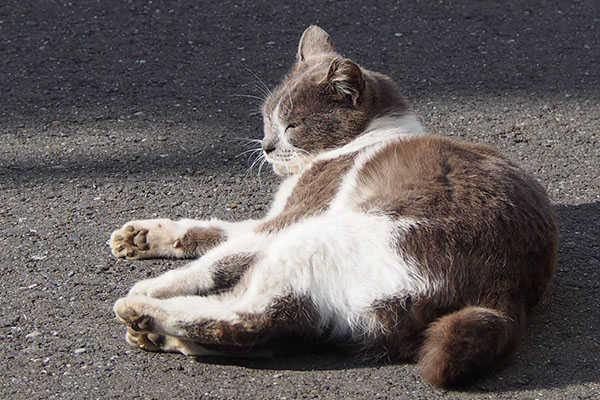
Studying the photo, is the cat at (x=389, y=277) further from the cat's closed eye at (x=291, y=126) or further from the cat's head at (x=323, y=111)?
the cat's closed eye at (x=291, y=126)

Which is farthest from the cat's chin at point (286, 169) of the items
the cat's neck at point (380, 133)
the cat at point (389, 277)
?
the cat at point (389, 277)

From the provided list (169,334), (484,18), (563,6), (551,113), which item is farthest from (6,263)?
(563,6)

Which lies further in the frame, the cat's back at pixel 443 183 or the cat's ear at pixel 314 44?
the cat's ear at pixel 314 44

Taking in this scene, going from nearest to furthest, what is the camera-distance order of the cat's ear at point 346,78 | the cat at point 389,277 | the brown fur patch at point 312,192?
the cat at point 389,277
the brown fur patch at point 312,192
the cat's ear at point 346,78

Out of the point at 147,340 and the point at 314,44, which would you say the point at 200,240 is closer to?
the point at 147,340

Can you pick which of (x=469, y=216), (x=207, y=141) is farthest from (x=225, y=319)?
(x=207, y=141)

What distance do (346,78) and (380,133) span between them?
0.92 ft

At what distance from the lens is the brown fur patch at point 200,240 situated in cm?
380

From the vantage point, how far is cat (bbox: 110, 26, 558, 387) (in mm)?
3004

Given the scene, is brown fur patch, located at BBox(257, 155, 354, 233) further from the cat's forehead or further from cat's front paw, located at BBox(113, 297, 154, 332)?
cat's front paw, located at BBox(113, 297, 154, 332)

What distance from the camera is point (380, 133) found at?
3.84 m

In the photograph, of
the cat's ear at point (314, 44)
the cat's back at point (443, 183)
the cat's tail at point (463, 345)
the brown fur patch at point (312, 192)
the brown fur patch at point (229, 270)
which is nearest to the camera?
the cat's tail at point (463, 345)

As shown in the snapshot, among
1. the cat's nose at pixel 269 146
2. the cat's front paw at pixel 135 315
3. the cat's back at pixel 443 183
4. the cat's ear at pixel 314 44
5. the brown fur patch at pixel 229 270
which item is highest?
the cat's ear at pixel 314 44

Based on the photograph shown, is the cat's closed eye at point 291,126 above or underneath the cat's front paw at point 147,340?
above
